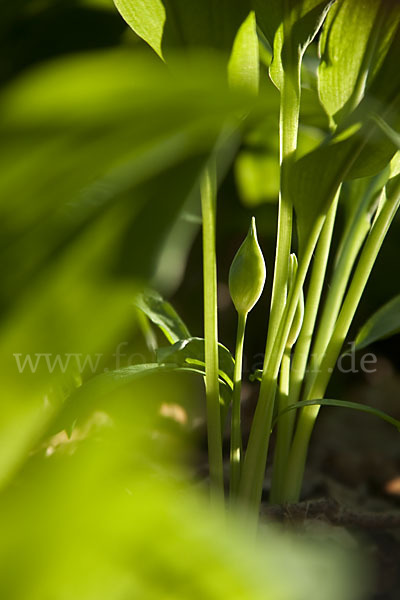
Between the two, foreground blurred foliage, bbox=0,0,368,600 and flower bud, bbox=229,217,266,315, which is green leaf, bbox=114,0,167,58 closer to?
flower bud, bbox=229,217,266,315

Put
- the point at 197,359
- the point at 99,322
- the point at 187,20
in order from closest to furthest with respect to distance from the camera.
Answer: the point at 99,322 → the point at 187,20 → the point at 197,359

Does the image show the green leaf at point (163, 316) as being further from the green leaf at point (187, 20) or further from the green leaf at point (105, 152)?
the green leaf at point (105, 152)

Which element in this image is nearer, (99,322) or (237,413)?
(99,322)

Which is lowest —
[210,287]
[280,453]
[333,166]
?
[280,453]

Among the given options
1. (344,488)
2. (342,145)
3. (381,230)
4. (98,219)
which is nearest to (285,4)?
(342,145)

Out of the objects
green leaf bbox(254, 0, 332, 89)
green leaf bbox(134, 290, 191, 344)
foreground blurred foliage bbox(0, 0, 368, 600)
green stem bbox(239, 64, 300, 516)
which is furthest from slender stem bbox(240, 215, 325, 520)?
foreground blurred foliage bbox(0, 0, 368, 600)

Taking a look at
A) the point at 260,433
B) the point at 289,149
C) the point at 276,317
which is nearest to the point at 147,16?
the point at 289,149

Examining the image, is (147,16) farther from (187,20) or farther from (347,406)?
(347,406)
